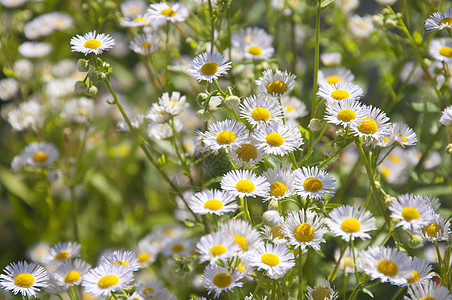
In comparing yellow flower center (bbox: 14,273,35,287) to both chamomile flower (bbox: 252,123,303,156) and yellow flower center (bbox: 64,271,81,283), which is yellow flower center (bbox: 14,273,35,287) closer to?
yellow flower center (bbox: 64,271,81,283)

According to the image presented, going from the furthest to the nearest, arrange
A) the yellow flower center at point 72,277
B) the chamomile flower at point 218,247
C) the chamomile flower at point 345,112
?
1. the yellow flower center at point 72,277
2. the chamomile flower at point 345,112
3. the chamomile flower at point 218,247

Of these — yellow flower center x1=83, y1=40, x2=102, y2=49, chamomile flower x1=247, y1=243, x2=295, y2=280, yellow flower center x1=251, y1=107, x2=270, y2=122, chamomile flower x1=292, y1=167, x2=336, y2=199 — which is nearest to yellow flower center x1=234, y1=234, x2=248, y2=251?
chamomile flower x1=247, y1=243, x2=295, y2=280

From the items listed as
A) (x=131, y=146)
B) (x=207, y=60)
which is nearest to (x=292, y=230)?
(x=207, y=60)

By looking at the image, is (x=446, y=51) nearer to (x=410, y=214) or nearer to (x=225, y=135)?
(x=410, y=214)

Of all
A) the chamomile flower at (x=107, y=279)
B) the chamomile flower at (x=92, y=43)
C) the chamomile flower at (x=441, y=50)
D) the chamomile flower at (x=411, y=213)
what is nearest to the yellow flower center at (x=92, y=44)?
the chamomile flower at (x=92, y=43)

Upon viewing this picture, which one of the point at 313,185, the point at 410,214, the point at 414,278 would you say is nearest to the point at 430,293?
the point at 414,278

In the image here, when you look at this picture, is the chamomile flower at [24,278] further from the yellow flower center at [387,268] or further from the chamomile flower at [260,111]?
the yellow flower center at [387,268]

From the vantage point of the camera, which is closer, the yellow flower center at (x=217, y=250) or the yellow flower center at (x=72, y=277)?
the yellow flower center at (x=217, y=250)
